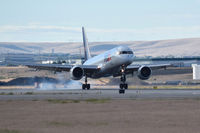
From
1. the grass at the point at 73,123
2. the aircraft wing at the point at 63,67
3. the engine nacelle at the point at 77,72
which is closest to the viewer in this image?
the grass at the point at 73,123

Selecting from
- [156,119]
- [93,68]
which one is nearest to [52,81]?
[93,68]

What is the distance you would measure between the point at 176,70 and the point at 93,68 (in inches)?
3081

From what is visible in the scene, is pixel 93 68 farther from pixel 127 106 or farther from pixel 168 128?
pixel 168 128

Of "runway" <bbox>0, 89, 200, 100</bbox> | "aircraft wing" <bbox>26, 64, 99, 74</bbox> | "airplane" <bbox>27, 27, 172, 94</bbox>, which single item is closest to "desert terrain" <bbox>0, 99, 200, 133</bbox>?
"runway" <bbox>0, 89, 200, 100</bbox>

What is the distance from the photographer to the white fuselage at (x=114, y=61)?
61.0 meters

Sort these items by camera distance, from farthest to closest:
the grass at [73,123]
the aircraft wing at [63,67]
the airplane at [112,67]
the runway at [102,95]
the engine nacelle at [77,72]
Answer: the aircraft wing at [63,67] < the engine nacelle at [77,72] < the airplane at [112,67] < the runway at [102,95] < the grass at [73,123]

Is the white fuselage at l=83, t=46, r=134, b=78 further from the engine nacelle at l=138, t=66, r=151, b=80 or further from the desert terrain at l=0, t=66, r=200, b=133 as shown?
the desert terrain at l=0, t=66, r=200, b=133

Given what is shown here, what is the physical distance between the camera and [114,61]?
204 feet

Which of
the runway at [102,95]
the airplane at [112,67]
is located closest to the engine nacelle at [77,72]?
the airplane at [112,67]

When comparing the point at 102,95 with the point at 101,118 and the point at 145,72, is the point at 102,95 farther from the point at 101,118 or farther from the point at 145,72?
the point at 101,118

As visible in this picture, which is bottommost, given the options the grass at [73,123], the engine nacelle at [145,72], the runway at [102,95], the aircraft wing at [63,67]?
the grass at [73,123]

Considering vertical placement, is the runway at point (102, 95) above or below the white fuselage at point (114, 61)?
below

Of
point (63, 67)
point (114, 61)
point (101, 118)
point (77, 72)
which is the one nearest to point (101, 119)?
point (101, 118)

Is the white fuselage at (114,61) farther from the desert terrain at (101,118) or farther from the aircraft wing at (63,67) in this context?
the desert terrain at (101,118)
